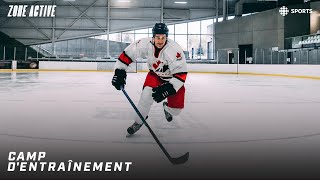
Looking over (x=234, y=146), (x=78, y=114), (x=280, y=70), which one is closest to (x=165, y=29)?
(x=234, y=146)

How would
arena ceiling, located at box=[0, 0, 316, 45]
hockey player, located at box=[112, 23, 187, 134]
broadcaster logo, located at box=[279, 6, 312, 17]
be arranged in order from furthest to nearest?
arena ceiling, located at box=[0, 0, 316, 45], broadcaster logo, located at box=[279, 6, 312, 17], hockey player, located at box=[112, 23, 187, 134]

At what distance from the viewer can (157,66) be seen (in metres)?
4.30

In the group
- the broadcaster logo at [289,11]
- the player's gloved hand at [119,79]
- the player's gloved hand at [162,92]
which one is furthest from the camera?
the broadcaster logo at [289,11]

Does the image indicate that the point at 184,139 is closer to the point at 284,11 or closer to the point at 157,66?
the point at 157,66

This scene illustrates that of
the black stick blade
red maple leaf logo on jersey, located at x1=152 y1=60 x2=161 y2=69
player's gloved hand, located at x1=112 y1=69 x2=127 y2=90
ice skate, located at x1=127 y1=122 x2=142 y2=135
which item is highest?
red maple leaf logo on jersey, located at x1=152 y1=60 x2=161 y2=69

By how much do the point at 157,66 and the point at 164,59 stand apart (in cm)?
16

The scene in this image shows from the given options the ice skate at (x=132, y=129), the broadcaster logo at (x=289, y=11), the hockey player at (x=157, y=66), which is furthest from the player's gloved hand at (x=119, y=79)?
the broadcaster logo at (x=289, y=11)

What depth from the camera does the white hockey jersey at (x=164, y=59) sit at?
406cm

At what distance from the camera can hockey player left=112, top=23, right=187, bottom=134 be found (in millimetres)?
3969

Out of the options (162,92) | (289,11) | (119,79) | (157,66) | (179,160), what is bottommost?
(179,160)

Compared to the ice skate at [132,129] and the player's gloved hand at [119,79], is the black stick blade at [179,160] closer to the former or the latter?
the ice skate at [132,129]

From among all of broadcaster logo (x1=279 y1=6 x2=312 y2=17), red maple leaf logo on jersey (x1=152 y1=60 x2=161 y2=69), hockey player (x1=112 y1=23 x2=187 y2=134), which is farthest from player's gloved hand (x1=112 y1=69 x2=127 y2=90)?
broadcaster logo (x1=279 y1=6 x2=312 y2=17)

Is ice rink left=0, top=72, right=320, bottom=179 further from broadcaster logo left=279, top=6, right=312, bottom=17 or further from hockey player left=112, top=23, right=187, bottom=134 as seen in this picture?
broadcaster logo left=279, top=6, right=312, bottom=17

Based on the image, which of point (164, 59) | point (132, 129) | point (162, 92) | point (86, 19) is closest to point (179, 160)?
point (162, 92)
